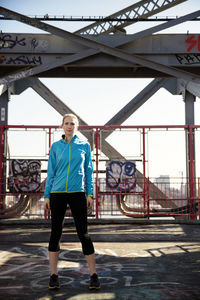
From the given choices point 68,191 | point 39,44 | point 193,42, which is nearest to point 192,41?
point 193,42

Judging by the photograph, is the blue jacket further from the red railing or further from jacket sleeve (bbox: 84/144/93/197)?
the red railing

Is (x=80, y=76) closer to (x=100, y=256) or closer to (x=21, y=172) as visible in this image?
(x=21, y=172)

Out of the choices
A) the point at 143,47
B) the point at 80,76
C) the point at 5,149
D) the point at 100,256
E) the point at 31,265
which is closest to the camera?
the point at 31,265

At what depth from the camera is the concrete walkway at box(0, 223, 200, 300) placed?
323 cm

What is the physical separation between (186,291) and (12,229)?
596 cm

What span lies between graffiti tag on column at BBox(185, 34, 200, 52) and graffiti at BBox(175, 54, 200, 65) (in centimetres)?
17

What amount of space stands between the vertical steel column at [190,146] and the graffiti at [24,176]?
4.57 m

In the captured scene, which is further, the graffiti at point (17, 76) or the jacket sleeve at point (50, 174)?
the graffiti at point (17, 76)

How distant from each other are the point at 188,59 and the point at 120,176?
12.4 ft

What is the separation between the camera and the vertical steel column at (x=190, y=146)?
10.2 m

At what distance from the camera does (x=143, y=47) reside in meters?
8.95

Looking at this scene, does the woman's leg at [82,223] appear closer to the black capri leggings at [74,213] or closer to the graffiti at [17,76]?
the black capri leggings at [74,213]

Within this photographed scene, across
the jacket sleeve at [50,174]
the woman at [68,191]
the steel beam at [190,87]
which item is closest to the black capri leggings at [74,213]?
the woman at [68,191]

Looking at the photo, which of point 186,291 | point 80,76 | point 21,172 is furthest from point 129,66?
point 186,291
